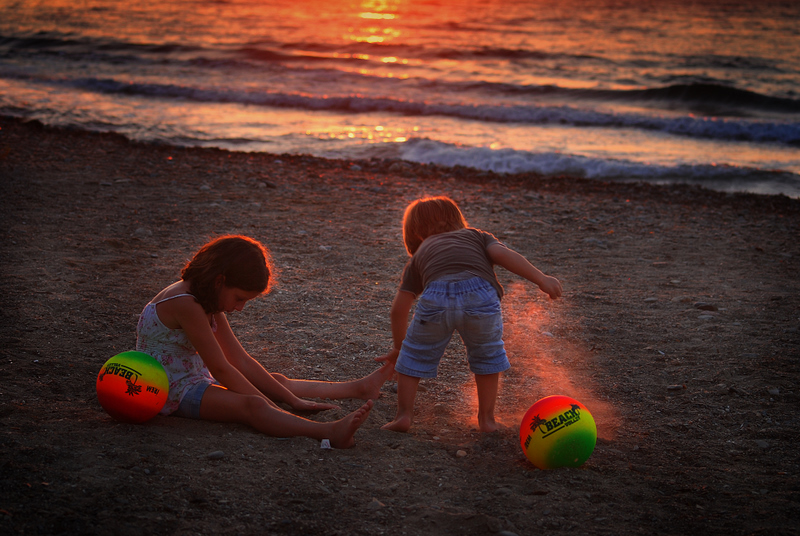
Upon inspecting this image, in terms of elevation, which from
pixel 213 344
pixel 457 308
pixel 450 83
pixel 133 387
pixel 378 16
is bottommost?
pixel 133 387

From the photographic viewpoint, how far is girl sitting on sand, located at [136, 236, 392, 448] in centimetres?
327

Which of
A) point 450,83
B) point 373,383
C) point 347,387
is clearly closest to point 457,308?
point 373,383

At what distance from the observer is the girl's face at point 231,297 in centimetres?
331

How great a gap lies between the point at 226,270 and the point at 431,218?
1.25 metres

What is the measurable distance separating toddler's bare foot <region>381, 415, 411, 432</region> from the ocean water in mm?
8457

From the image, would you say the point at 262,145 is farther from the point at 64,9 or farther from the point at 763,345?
the point at 64,9

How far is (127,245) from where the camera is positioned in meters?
6.47

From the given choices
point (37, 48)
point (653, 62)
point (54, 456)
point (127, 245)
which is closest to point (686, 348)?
point (54, 456)

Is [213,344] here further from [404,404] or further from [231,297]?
[404,404]

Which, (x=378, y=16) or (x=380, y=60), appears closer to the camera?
(x=380, y=60)

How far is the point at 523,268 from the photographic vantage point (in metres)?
3.45

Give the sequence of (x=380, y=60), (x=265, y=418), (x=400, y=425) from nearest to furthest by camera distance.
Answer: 1. (x=265, y=418)
2. (x=400, y=425)
3. (x=380, y=60)

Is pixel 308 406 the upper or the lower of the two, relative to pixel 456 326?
lower

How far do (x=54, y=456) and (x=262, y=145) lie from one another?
10395 mm
